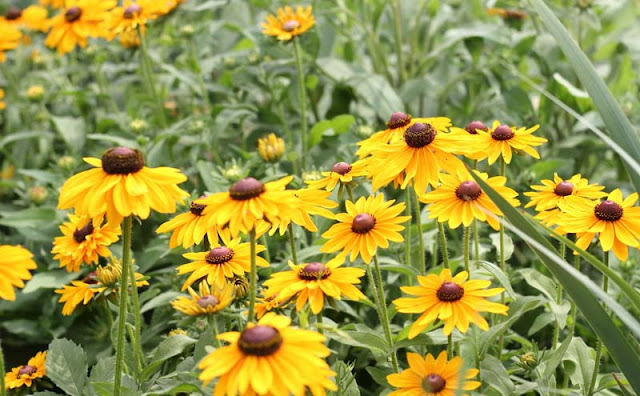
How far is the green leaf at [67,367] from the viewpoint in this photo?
4.50ft

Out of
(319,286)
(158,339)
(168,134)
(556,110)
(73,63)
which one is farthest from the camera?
(73,63)

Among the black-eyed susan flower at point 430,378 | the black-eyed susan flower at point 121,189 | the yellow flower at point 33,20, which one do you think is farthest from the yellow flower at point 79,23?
the black-eyed susan flower at point 430,378

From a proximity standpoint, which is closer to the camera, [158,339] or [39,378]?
[39,378]

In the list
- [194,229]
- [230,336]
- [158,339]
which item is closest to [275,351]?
[230,336]

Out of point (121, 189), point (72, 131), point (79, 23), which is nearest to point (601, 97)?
point (121, 189)

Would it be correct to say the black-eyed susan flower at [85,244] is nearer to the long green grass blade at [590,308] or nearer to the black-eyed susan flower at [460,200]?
the black-eyed susan flower at [460,200]

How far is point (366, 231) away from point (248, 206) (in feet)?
0.83

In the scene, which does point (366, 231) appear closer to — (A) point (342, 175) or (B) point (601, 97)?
(A) point (342, 175)

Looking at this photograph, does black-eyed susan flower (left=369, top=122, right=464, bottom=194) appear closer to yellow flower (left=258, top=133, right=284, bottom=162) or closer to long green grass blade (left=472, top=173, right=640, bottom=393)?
long green grass blade (left=472, top=173, right=640, bottom=393)

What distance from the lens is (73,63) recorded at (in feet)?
10.2

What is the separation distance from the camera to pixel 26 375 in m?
1.43

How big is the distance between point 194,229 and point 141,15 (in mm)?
1222

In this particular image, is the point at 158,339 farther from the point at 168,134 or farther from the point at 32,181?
the point at 32,181

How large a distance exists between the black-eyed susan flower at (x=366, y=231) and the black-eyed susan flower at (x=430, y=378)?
0.54 feet
